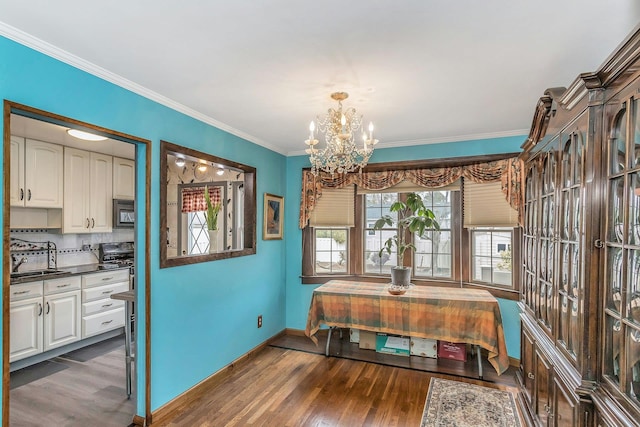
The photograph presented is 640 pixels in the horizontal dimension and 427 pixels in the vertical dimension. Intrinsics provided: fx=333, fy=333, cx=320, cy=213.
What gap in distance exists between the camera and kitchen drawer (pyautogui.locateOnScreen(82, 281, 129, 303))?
3988 millimetres

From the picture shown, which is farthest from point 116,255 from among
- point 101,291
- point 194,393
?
point 194,393

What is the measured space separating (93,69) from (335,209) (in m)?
3.03

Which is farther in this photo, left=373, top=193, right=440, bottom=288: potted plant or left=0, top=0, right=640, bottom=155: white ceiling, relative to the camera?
left=373, top=193, right=440, bottom=288: potted plant

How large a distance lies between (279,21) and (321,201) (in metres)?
3.04

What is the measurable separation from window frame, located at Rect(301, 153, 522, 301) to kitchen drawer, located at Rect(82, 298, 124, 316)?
2.46 meters

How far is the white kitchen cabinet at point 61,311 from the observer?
361 centimetres

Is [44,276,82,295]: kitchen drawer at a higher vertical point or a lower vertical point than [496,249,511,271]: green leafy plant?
lower

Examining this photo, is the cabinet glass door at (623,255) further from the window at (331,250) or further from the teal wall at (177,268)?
the window at (331,250)

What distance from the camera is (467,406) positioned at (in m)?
2.77

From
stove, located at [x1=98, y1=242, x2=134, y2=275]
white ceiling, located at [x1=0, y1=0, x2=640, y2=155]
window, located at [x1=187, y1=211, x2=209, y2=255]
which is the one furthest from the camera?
window, located at [x1=187, y1=211, x2=209, y2=255]

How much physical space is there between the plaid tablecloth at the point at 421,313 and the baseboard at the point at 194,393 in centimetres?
83

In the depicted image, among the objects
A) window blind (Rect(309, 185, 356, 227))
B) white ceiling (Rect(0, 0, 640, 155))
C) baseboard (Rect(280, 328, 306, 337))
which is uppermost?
white ceiling (Rect(0, 0, 640, 155))

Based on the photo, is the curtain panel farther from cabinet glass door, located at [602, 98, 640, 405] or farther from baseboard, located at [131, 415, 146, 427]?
cabinet glass door, located at [602, 98, 640, 405]

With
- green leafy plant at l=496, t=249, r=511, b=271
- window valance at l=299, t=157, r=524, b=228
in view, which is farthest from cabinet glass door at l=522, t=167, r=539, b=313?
green leafy plant at l=496, t=249, r=511, b=271
